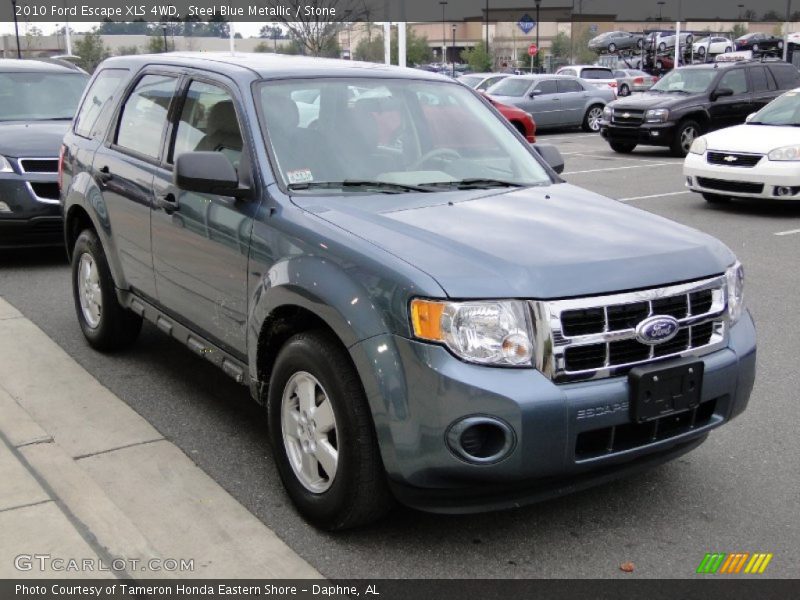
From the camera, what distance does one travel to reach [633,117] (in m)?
→ 19.6

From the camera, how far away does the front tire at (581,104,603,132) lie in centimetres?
2706

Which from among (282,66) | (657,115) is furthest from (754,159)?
(282,66)

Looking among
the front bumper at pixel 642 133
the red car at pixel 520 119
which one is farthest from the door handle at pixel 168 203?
the red car at pixel 520 119

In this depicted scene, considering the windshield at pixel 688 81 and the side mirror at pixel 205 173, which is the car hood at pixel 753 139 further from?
the side mirror at pixel 205 173

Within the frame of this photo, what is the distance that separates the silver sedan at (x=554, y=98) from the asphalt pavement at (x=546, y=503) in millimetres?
19542

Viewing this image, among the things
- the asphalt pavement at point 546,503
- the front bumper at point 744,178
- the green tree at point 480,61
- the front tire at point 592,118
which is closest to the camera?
the asphalt pavement at point 546,503

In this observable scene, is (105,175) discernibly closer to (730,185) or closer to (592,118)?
(730,185)

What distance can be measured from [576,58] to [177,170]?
7588 cm

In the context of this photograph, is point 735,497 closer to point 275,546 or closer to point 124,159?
point 275,546

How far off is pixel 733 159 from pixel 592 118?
15.4 m

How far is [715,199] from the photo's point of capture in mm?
13156

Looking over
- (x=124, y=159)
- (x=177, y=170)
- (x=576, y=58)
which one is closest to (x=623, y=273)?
(x=177, y=170)

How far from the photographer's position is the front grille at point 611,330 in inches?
133

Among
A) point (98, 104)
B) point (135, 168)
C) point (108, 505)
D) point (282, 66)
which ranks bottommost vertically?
point (108, 505)
